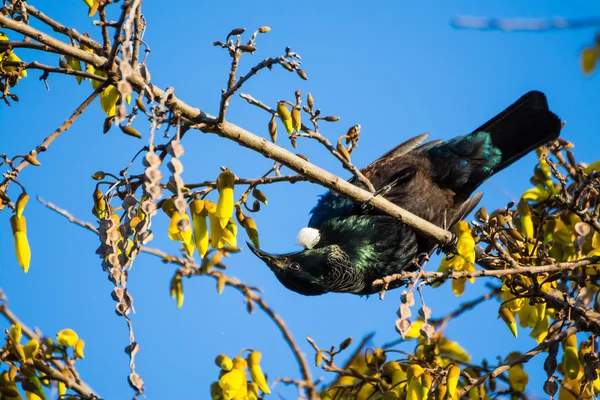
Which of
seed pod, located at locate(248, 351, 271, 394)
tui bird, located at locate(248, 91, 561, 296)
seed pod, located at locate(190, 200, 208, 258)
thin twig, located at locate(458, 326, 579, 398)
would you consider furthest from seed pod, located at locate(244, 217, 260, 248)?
thin twig, located at locate(458, 326, 579, 398)

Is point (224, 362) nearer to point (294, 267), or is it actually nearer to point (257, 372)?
point (257, 372)

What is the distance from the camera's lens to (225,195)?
2.30m

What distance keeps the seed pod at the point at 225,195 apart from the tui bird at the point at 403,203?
3.60 ft

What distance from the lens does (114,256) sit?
73.0 inches

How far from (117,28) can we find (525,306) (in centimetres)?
189

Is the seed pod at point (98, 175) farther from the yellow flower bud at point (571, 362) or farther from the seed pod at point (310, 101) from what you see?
the yellow flower bud at point (571, 362)

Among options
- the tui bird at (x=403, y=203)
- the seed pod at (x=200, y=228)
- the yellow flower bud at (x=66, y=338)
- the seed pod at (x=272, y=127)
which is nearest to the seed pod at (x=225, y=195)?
the seed pod at (x=200, y=228)

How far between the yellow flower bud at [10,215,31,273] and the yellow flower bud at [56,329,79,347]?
20.6 inches

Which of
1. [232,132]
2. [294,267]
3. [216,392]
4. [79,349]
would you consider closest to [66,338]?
[79,349]

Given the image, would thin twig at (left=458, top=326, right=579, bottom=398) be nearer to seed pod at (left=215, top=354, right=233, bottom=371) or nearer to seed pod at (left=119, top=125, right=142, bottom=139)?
seed pod at (left=215, top=354, right=233, bottom=371)

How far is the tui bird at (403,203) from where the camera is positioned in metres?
3.63

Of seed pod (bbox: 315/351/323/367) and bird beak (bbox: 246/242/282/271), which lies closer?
seed pod (bbox: 315/351/323/367)

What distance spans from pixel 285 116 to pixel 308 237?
4.97 feet

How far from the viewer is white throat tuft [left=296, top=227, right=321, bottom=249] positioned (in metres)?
3.74
